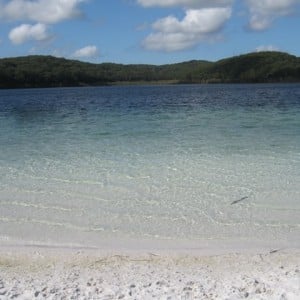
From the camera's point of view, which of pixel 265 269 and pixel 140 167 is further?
pixel 140 167

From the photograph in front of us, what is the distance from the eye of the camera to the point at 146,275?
614 centimetres

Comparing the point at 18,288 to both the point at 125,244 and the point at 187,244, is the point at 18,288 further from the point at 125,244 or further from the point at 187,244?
the point at 187,244

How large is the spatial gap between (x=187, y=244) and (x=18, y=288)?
289cm

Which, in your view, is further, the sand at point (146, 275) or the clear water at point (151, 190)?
the clear water at point (151, 190)

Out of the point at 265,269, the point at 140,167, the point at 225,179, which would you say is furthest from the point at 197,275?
the point at 140,167

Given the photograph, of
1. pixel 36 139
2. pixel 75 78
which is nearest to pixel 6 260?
pixel 36 139

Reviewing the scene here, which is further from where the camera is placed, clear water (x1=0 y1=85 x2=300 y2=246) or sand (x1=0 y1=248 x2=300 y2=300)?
clear water (x1=0 y1=85 x2=300 y2=246)

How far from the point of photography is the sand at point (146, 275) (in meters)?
5.52

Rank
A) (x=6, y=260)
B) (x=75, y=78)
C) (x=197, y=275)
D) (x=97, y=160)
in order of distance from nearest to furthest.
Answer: (x=197, y=275)
(x=6, y=260)
(x=97, y=160)
(x=75, y=78)

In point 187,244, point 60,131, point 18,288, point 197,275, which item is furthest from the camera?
point 60,131

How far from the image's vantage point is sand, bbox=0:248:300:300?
552 centimetres

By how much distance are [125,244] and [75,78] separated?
185155mm

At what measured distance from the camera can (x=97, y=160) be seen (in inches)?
587

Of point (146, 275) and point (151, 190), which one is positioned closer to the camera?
point (146, 275)
